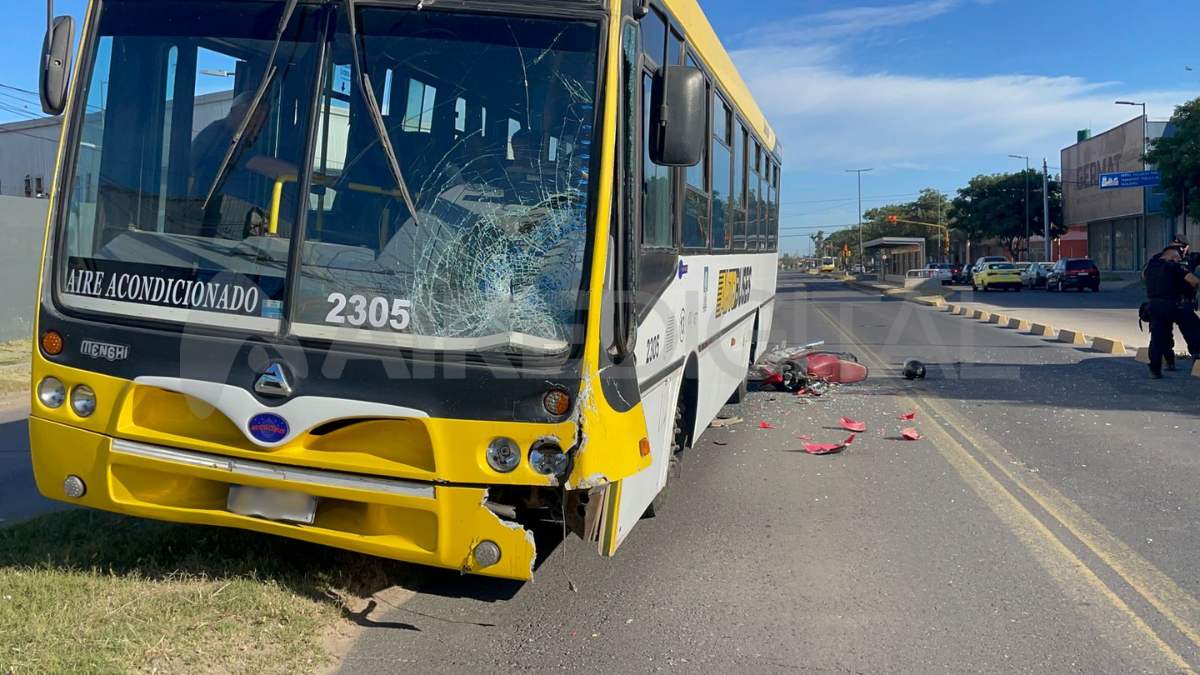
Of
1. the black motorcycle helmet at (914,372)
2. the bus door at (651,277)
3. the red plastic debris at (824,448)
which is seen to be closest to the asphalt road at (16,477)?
the bus door at (651,277)

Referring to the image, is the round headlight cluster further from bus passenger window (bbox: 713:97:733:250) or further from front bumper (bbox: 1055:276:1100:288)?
front bumper (bbox: 1055:276:1100:288)

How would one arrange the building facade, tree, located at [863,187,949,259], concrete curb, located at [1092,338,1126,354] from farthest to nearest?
tree, located at [863,187,949,259]
the building facade
concrete curb, located at [1092,338,1126,354]

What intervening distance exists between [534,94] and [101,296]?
225 centimetres

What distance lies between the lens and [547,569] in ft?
19.0

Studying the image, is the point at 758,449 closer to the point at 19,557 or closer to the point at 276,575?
the point at 276,575

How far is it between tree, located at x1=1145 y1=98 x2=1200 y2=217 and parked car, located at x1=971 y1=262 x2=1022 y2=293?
23.4 feet

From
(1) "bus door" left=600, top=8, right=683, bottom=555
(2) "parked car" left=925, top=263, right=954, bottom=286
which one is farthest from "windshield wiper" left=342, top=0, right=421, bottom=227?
(2) "parked car" left=925, top=263, right=954, bottom=286

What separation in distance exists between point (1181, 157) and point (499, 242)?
42729mm

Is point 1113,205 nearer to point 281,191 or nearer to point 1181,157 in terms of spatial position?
point 1181,157

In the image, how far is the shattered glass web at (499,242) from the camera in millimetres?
4402

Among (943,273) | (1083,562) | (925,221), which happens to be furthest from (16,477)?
(925,221)

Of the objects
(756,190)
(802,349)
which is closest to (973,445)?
(756,190)

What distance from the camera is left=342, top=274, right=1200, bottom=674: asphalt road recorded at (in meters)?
4.56

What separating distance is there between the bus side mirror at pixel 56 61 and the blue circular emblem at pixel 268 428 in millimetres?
1858
